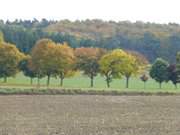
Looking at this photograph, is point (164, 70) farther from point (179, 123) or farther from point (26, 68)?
point (179, 123)

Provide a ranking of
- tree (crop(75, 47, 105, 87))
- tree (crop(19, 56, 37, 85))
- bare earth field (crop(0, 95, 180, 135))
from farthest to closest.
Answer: tree (crop(75, 47, 105, 87))
tree (crop(19, 56, 37, 85))
bare earth field (crop(0, 95, 180, 135))

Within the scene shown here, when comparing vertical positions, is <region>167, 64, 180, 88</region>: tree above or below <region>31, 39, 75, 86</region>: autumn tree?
below

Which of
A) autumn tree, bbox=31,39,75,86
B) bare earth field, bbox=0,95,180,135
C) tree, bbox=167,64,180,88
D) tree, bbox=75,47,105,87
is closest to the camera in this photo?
bare earth field, bbox=0,95,180,135

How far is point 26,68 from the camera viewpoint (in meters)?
112

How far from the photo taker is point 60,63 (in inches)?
4220

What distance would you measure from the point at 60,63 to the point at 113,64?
1105 cm

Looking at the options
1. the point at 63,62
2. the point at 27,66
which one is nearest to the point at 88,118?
the point at 63,62

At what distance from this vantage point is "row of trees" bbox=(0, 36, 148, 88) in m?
108

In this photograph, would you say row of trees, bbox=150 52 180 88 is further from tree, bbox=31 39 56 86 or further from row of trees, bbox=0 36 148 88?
tree, bbox=31 39 56 86

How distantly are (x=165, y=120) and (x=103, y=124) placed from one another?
6095mm

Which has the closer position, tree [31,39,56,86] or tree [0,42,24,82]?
tree [31,39,56,86]

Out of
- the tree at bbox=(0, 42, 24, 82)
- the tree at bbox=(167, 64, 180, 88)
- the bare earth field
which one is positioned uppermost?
the tree at bbox=(0, 42, 24, 82)

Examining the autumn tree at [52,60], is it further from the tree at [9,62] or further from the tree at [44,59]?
the tree at [9,62]

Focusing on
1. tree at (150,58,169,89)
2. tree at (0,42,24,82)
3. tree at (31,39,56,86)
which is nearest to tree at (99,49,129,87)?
tree at (150,58,169,89)
